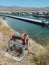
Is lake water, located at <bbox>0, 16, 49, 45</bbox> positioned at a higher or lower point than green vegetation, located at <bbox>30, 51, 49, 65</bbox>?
lower

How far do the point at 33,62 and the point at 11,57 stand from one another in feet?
4.37

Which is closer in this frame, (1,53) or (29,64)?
(29,64)

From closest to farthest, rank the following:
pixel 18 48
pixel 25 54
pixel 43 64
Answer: pixel 43 64 → pixel 25 54 → pixel 18 48

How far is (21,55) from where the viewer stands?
860 centimetres

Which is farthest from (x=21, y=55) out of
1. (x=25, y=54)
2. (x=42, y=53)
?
(x=42, y=53)

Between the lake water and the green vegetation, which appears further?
the lake water

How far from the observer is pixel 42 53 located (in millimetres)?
7371

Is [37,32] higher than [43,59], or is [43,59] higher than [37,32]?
[43,59]

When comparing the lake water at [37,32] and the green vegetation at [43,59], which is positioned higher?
the green vegetation at [43,59]

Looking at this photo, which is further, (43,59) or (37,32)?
(37,32)

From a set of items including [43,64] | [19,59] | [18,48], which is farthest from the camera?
[18,48]

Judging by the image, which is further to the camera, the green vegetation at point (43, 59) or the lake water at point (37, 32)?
the lake water at point (37, 32)

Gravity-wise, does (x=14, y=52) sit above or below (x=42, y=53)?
below

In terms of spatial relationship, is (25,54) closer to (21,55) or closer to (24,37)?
(21,55)
